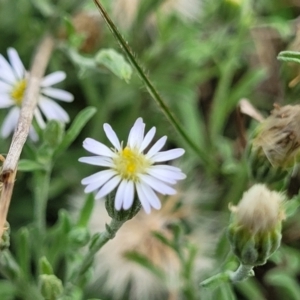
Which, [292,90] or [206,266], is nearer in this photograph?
[292,90]

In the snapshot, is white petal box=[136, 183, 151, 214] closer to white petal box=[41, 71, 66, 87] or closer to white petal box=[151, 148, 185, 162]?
white petal box=[151, 148, 185, 162]

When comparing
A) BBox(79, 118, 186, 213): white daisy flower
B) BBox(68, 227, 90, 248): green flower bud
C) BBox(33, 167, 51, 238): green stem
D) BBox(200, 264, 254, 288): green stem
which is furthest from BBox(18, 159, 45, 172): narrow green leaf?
BBox(200, 264, 254, 288): green stem

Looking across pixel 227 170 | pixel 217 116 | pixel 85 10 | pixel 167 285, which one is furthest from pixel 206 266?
pixel 85 10

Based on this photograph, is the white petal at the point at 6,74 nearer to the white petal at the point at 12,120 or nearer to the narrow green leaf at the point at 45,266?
the white petal at the point at 12,120

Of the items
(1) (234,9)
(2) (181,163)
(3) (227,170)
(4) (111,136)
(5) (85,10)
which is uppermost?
(5) (85,10)

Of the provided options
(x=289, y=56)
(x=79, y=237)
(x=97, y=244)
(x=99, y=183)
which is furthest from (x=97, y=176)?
(x=289, y=56)

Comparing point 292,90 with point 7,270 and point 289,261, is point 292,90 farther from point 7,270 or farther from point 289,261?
point 7,270
